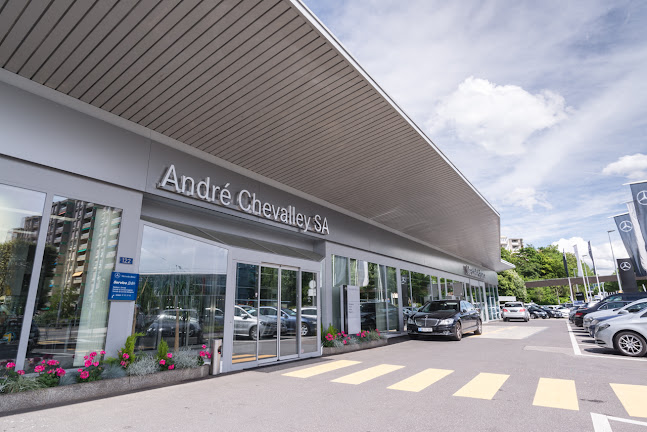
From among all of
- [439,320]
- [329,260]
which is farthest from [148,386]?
[439,320]

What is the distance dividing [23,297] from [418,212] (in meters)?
13.4

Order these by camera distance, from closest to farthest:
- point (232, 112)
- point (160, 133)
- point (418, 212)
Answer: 1. point (232, 112)
2. point (160, 133)
3. point (418, 212)

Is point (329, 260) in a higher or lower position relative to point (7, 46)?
lower

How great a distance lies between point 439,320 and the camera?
1501cm

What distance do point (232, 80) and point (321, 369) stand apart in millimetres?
6454

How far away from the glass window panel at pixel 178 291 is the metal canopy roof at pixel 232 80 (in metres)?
2.50

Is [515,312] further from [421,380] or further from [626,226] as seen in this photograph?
[421,380]

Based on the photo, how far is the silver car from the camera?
10125 millimetres

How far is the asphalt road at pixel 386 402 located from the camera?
4.60 metres

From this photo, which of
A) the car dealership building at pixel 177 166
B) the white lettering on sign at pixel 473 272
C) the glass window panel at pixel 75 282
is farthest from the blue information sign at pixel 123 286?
the white lettering on sign at pixel 473 272

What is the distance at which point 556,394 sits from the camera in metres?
6.00

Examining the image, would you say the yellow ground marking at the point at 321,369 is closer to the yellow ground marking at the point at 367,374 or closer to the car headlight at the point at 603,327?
the yellow ground marking at the point at 367,374

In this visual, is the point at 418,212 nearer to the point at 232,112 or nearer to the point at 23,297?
the point at 232,112

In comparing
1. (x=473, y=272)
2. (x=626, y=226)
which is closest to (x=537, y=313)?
(x=473, y=272)
